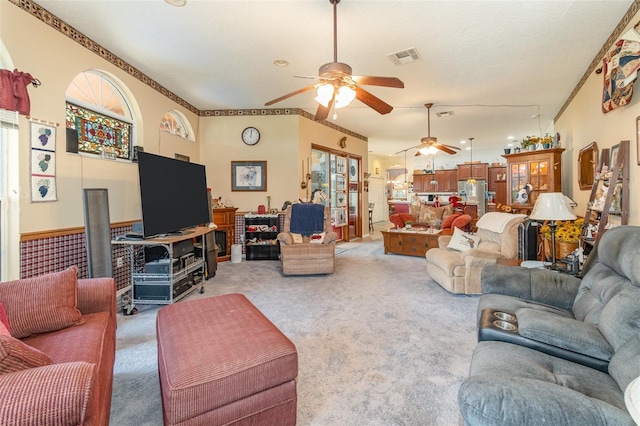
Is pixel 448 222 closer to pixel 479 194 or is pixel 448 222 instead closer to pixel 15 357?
pixel 479 194

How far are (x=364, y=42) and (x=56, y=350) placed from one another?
3.44m

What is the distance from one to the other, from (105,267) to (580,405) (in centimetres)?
362

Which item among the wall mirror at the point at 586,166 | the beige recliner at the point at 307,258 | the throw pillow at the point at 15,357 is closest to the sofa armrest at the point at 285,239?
the beige recliner at the point at 307,258

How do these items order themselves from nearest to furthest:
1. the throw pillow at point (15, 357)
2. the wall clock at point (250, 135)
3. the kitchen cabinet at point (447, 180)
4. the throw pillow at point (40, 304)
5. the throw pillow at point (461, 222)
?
the throw pillow at point (15, 357) < the throw pillow at point (40, 304) < the throw pillow at point (461, 222) < the wall clock at point (250, 135) < the kitchen cabinet at point (447, 180)

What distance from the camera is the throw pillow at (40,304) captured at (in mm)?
1582

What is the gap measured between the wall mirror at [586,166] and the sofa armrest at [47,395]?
4.86 m

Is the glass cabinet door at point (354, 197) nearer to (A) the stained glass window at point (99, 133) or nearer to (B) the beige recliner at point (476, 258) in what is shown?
(B) the beige recliner at point (476, 258)

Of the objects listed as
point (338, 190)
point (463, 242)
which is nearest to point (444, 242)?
point (463, 242)

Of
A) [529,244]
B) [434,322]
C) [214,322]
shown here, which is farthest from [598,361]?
[529,244]

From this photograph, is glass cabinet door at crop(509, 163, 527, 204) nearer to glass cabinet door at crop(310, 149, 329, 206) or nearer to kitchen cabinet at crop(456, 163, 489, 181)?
glass cabinet door at crop(310, 149, 329, 206)

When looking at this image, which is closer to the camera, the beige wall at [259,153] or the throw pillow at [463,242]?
the throw pillow at [463,242]

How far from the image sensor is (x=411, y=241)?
582 centimetres

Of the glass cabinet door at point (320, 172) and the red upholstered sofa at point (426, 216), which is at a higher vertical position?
the glass cabinet door at point (320, 172)

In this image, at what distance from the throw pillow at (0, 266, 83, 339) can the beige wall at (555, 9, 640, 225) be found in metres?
4.06
